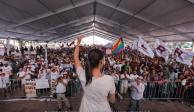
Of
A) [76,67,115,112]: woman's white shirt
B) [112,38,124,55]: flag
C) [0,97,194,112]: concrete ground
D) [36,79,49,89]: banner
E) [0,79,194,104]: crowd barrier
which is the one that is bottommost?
[0,97,194,112]: concrete ground

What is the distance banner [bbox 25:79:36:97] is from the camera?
7.88m

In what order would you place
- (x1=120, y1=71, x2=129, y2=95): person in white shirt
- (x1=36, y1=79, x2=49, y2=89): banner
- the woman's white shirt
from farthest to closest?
(x1=120, y1=71, x2=129, y2=95): person in white shirt, (x1=36, y1=79, x2=49, y2=89): banner, the woman's white shirt

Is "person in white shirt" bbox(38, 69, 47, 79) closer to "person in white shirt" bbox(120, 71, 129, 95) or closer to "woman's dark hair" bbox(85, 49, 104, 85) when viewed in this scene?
"person in white shirt" bbox(120, 71, 129, 95)

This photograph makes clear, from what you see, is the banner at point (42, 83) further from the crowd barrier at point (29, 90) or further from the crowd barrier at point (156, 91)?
the crowd barrier at point (156, 91)

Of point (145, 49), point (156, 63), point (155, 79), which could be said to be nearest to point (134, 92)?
point (155, 79)

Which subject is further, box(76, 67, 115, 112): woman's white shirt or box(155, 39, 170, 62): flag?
box(155, 39, 170, 62): flag

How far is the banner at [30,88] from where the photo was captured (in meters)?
7.88

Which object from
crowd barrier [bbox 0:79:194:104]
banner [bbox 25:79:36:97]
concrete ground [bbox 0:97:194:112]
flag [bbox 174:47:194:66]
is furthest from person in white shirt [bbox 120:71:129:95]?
banner [bbox 25:79:36:97]

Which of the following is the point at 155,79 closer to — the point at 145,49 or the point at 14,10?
the point at 145,49

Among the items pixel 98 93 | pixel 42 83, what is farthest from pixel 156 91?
pixel 98 93

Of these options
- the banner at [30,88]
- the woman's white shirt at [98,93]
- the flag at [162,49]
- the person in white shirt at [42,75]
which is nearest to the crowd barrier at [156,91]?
the banner at [30,88]

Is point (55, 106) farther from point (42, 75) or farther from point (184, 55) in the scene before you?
point (184, 55)

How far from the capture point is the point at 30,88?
7.88 meters

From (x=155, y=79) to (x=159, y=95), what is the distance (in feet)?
2.82
